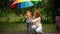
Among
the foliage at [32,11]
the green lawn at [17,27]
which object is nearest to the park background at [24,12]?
the foliage at [32,11]

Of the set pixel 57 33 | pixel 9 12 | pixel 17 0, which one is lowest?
pixel 57 33

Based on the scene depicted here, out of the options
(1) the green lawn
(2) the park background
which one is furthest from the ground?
(2) the park background

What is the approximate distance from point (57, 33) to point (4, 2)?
16.4 ft

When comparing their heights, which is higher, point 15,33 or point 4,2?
point 4,2

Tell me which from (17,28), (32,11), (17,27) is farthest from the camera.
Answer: (32,11)

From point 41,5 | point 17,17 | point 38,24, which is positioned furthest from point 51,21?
point 38,24

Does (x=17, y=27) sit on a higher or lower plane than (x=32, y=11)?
lower

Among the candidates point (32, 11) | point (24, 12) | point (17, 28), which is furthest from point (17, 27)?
point (32, 11)

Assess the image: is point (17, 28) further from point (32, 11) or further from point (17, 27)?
point (32, 11)

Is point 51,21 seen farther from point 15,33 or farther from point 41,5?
point 15,33

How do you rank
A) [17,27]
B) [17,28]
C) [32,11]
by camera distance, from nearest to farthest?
[17,28] < [17,27] < [32,11]

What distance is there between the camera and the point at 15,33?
11719mm

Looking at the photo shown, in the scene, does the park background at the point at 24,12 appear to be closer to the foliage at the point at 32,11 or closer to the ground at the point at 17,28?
the foliage at the point at 32,11

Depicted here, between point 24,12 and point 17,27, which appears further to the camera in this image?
point 24,12
